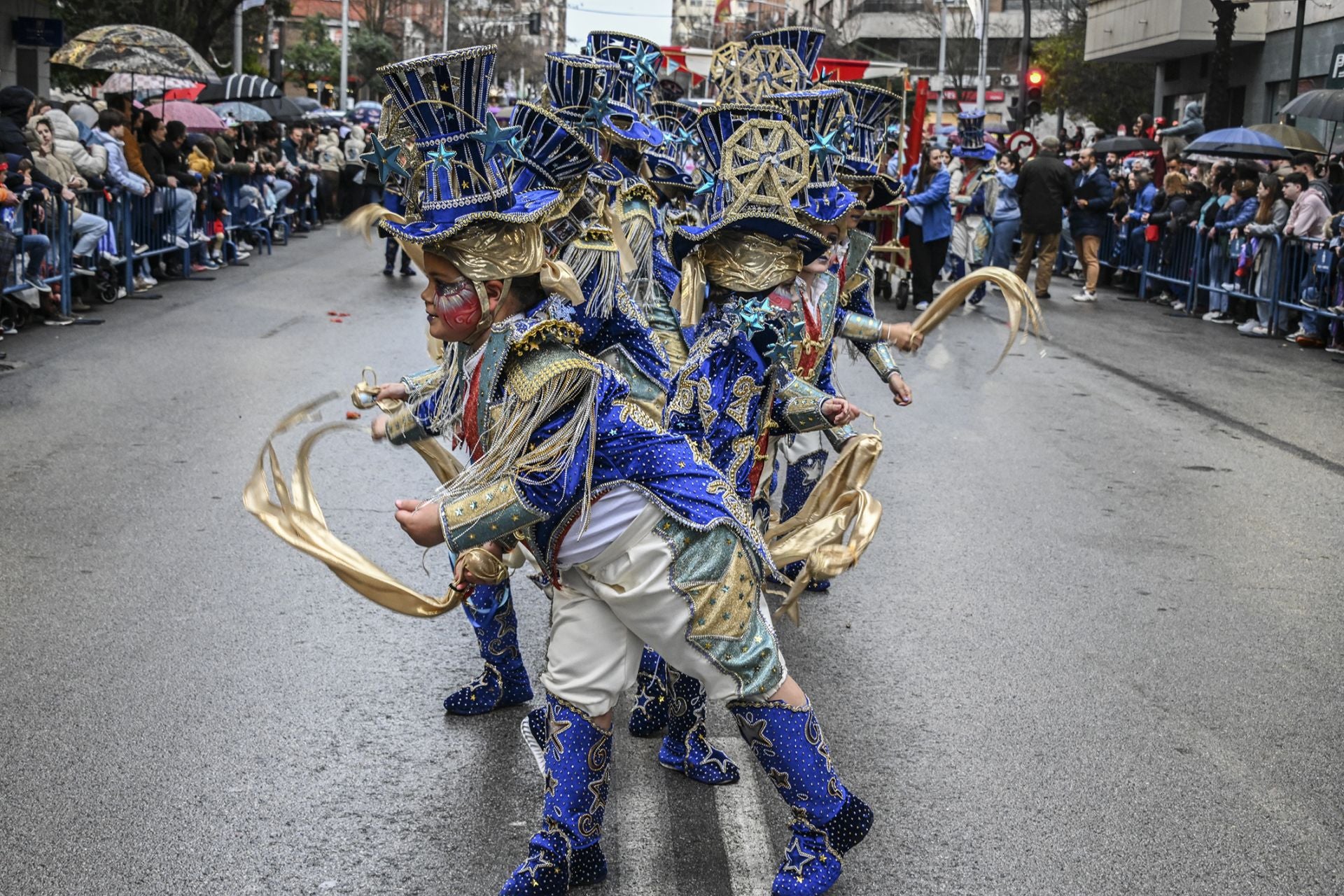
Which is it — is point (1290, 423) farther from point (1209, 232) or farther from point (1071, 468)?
point (1209, 232)

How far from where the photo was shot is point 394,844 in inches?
163

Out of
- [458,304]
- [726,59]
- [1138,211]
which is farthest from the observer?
[1138,211]

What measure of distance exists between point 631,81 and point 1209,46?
31871 mm

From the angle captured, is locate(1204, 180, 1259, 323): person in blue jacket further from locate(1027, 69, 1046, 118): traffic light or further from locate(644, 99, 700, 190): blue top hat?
locate(1027, 69, 1046, 118): traffic light

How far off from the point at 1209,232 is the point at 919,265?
3.59 meters

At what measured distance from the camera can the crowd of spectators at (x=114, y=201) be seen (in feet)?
43.7

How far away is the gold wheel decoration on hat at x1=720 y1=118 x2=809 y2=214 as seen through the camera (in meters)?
4.75

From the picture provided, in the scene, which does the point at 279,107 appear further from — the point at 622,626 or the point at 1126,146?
the point at 622,626

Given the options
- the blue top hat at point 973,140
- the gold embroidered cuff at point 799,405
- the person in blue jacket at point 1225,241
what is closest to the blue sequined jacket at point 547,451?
the gold embroidered cuff at point 799,405

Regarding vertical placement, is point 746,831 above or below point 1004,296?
below

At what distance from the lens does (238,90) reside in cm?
2684

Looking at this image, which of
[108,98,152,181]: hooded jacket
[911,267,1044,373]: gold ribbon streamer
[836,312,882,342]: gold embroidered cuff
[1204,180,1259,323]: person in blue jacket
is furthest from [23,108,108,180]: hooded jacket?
[1204,180,1259,323]: person in blue jacket

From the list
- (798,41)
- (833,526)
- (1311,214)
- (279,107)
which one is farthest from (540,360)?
(279,107)

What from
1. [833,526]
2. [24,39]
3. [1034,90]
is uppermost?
[1034,90]
